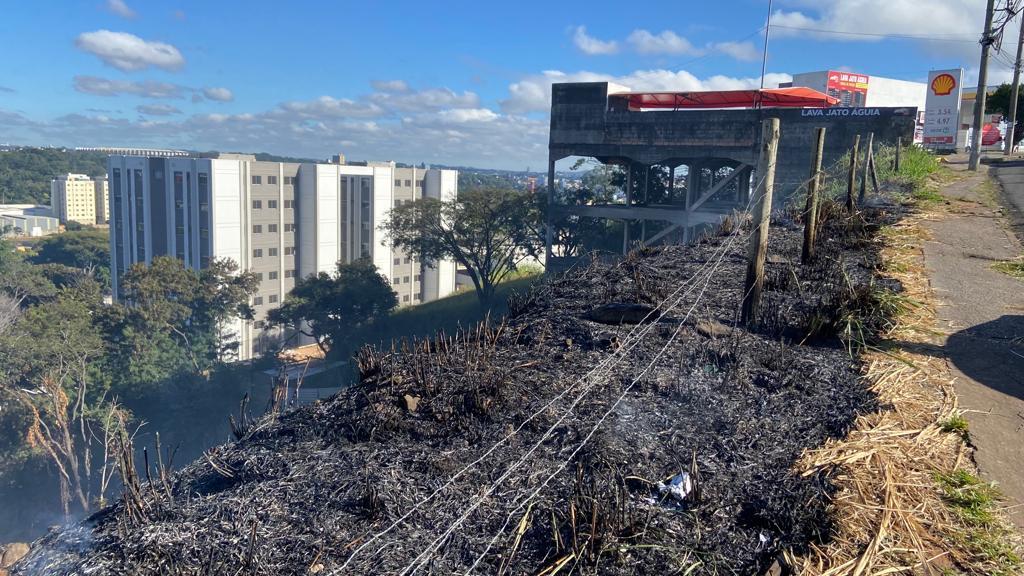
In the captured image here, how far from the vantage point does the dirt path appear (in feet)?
11.0

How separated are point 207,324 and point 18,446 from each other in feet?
25.9

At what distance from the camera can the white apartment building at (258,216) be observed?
40781 millimetres

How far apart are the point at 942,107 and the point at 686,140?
26.9 ft

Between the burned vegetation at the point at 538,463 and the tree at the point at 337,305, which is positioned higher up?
the burned vegetation at the point at 538,463

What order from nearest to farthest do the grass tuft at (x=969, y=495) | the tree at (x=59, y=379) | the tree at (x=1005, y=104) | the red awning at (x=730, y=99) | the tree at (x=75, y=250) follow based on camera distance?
the grass tuft at (x=969, y=495) < the red awning at (x=730, y=99) < the tree at (x=59, y=379) < the tree at (x=1005, y=104) < the tree at (x=75, y=250)

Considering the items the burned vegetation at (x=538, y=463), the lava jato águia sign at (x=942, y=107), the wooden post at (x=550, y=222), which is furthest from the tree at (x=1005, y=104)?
the burned vegetation at (x=538, y=463)

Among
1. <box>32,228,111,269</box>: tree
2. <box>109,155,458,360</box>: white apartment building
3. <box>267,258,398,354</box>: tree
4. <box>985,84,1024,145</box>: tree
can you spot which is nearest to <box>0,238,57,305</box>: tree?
<box>109,155,458,360</box>: white apartment building

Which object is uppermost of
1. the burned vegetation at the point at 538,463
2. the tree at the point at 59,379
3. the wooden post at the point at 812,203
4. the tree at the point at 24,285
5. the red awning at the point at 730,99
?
the red awning at the point at 730,99

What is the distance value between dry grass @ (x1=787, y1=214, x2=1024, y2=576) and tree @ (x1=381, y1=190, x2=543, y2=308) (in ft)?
79.6

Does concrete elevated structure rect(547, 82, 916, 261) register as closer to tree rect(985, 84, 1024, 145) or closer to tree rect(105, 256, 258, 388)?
tree rect(985, 84, 1024, 145)

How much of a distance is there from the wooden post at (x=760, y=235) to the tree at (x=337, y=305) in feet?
85.1

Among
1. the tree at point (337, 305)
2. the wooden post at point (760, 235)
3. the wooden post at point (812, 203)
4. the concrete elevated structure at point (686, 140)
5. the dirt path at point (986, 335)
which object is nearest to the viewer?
the dirt path at point (986, 335)

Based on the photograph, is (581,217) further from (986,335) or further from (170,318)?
(986,335)

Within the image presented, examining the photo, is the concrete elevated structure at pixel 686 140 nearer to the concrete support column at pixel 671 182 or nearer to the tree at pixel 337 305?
the concrete support column at pixel 671 182
